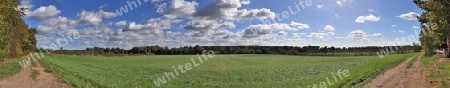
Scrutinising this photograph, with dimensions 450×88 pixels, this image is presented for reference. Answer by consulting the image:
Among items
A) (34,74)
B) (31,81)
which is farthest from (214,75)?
(31,81)

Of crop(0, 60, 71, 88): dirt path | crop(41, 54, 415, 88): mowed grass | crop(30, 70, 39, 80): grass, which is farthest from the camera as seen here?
crop(41, 54, 415, 88): mowed grass

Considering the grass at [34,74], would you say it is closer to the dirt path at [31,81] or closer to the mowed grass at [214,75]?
the dirt path at [31,81]

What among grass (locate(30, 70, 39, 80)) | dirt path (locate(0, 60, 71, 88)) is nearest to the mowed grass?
dirt path (locate(0, 60, 71, 88))

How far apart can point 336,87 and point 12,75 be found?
78.2ft

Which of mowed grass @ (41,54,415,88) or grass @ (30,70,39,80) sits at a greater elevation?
grass @ (30,70,39,80)

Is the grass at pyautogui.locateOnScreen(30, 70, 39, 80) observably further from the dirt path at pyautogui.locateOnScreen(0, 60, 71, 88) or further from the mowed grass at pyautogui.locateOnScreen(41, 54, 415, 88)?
the mowed grass at pyautogui.locateOnScreen(41, 54, 415, 88)

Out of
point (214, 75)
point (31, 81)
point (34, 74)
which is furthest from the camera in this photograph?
point (214, 75)

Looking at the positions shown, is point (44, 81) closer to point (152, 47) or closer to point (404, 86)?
point (404, 86)

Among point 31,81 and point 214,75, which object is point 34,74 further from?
point 214,75

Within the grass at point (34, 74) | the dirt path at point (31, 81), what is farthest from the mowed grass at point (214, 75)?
the grass at point (34, 74)

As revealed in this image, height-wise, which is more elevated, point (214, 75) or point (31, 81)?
point (31, 81)

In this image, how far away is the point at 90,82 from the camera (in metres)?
33.0

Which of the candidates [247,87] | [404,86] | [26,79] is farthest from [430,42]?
[26,79]

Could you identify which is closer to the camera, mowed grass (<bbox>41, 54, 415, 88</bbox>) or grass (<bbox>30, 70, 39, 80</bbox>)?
grass (<bbox>30, 70, 39, 80</bbox>)
